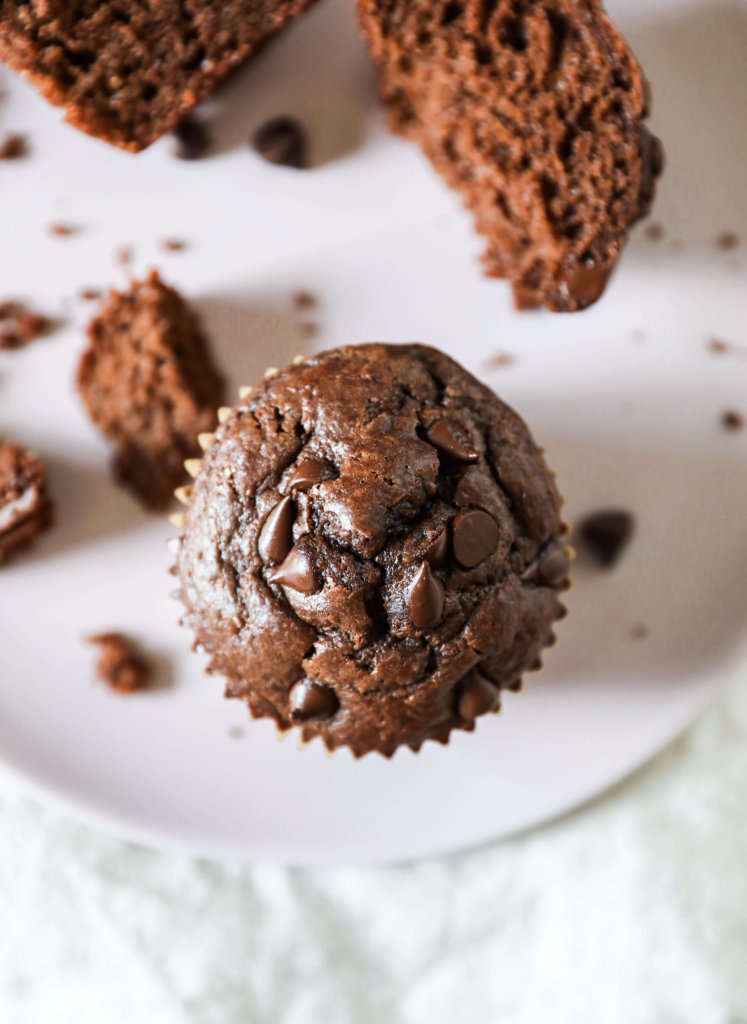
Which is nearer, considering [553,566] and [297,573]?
[297,573]

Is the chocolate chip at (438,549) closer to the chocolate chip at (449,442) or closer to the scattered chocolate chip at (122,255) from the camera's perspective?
the chocolate chip at (449,442)

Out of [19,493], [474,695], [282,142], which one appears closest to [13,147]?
[282,142]

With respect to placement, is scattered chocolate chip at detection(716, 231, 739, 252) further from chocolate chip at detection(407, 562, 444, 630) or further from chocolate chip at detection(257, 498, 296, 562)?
chocolate chip at detection(257, 498, 296, 562)

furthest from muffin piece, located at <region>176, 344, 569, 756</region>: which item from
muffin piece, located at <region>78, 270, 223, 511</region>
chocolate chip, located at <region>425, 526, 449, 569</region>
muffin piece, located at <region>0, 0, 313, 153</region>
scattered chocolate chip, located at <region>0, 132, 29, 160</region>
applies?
scattered chocolate chip, located at <region>0, 132, 29, 160</region>

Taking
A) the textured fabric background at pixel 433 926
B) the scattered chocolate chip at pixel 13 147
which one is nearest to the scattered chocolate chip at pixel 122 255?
the scattered chocolate chip at pixel 13 147

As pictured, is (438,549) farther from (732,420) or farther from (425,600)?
(732,420)

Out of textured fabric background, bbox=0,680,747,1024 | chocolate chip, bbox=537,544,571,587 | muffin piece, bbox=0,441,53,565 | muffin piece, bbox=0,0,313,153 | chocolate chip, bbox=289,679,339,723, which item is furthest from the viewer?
textured fabric background, bbox=0,680,747,1024
